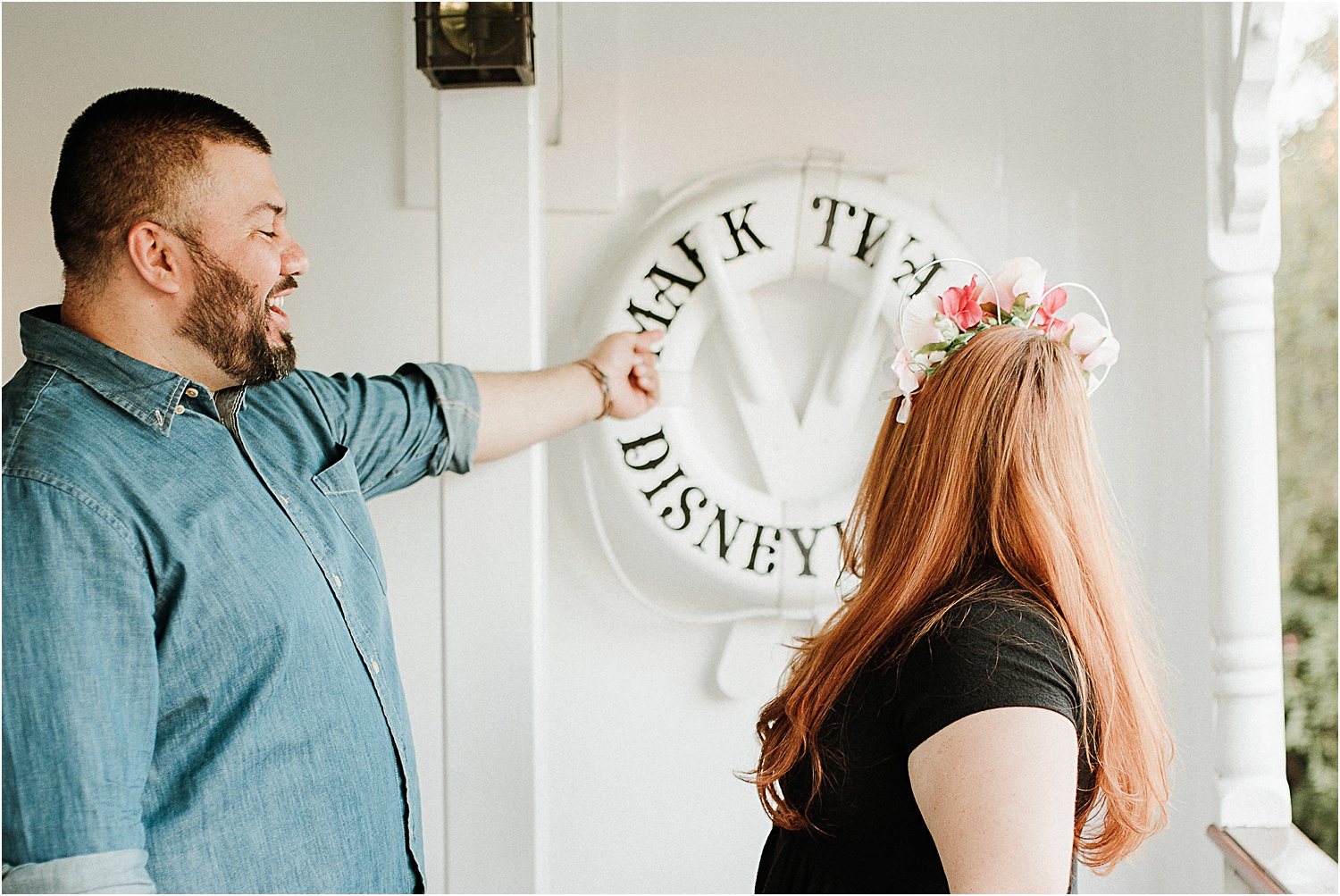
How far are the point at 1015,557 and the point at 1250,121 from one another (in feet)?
3.24

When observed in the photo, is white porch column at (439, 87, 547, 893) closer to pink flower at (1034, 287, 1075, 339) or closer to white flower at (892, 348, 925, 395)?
white flower at (892, 348, 925, 395)

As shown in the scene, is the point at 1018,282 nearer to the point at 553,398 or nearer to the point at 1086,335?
the point at 1086,335

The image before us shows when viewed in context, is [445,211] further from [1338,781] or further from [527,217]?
[1338,781]

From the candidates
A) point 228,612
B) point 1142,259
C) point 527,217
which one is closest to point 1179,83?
point 1142,259

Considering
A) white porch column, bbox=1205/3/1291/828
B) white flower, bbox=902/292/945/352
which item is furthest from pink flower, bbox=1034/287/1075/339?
white porch column, bbox=1205/3/1291/828

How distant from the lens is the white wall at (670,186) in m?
1.92

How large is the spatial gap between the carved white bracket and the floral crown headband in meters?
0.63

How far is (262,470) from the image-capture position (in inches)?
46.4

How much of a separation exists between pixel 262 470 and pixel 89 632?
0.28 meters

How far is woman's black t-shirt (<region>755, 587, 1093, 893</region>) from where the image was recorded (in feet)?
2.99

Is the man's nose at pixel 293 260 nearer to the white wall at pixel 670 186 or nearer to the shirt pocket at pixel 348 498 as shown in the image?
the shirt pocket at pixel 348 498

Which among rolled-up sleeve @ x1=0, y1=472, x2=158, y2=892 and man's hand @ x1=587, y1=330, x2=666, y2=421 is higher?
man's hand @ x1=587, y1=330, x2=666, y2=421

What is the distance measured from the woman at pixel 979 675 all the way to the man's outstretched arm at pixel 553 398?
0.58 m

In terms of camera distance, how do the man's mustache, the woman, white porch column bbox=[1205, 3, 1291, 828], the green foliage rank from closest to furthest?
the woman → the man's mustache → white porch column bbox=[1205, 3, 1291, 828] → the green foliage
